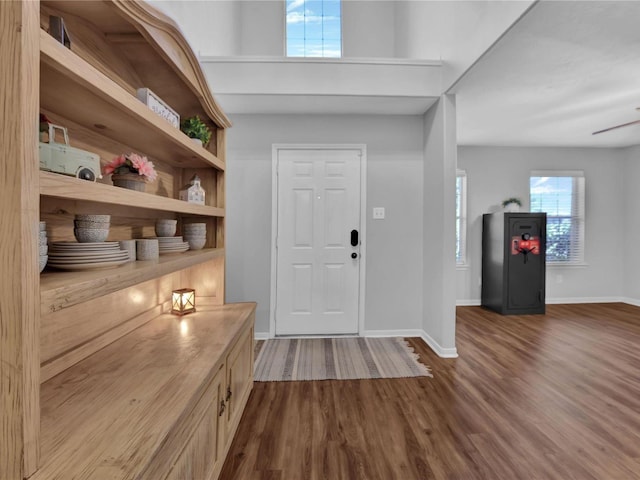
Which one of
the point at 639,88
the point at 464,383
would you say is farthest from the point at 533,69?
the point at 464,383

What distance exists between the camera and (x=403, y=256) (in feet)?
10.7

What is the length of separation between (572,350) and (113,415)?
3.69 metres

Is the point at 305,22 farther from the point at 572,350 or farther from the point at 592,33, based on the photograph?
the point at 572,350

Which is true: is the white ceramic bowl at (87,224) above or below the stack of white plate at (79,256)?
above

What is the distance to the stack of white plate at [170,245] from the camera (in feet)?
5.35

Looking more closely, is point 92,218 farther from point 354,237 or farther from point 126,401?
point 354,237

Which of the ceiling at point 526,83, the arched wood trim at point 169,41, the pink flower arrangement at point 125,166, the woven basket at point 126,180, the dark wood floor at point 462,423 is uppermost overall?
the ceiling at point 526,83

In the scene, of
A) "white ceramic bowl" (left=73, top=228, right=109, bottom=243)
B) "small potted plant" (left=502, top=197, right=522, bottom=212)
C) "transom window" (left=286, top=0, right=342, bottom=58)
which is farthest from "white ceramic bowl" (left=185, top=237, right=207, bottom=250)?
"small potted plant" (left=502, top=197, right=522, bottom=212)

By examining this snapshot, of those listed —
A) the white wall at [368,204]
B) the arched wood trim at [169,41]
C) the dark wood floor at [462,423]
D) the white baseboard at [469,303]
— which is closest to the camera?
the arched wood trim at [169,41]

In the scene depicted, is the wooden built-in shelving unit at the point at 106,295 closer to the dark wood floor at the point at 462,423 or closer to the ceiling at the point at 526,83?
the dark wood floor at the point at 462,423

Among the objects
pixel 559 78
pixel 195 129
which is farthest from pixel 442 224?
pixel 195 129

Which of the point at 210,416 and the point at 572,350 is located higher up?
the point at 210,416

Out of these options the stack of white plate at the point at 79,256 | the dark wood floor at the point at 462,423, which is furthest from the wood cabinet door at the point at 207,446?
the stack of white plate at the point at 79,256

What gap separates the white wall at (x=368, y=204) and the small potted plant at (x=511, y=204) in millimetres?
2048
